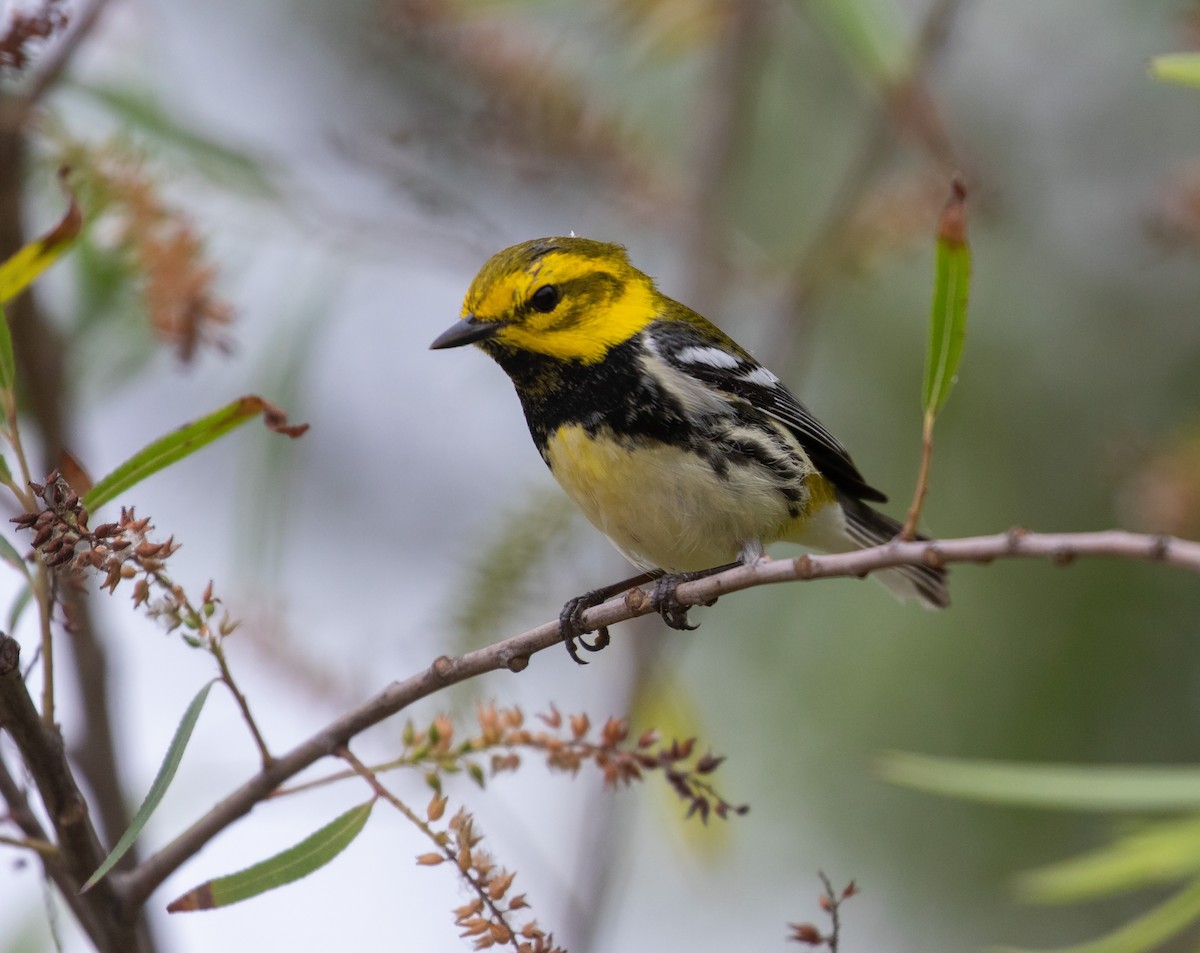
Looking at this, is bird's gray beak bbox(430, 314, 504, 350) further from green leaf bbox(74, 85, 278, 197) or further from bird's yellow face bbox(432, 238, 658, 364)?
green leaf bbox(74, 85, 278, 197)

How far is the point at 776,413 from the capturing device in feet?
8.70

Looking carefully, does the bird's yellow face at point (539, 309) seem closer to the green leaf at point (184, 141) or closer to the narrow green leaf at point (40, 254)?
the green leaf at point (184, 141)

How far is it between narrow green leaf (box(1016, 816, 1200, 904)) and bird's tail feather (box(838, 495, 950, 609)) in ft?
3.35

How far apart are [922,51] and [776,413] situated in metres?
0.71

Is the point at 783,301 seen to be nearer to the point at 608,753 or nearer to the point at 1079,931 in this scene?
the point at 608,753

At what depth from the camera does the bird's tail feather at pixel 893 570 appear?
2803 mm

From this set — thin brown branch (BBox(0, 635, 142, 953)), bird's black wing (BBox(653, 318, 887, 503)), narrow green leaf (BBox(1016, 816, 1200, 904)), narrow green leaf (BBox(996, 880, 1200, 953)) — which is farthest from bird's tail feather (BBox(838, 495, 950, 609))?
thin brown branch (BBox(0, 635, 142, 953))

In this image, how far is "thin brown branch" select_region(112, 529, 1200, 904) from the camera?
0.99m

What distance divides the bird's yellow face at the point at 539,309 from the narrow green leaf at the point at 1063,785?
1.11m

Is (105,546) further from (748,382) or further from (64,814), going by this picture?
(748,382)

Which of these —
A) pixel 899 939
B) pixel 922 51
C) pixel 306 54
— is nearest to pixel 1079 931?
pixel 899 939

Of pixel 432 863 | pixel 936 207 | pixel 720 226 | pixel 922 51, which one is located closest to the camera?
pixel 432 863

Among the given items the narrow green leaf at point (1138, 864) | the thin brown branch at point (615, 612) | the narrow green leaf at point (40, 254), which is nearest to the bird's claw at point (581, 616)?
the thin brown branch at point (615, 612)

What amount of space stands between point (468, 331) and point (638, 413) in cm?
34
